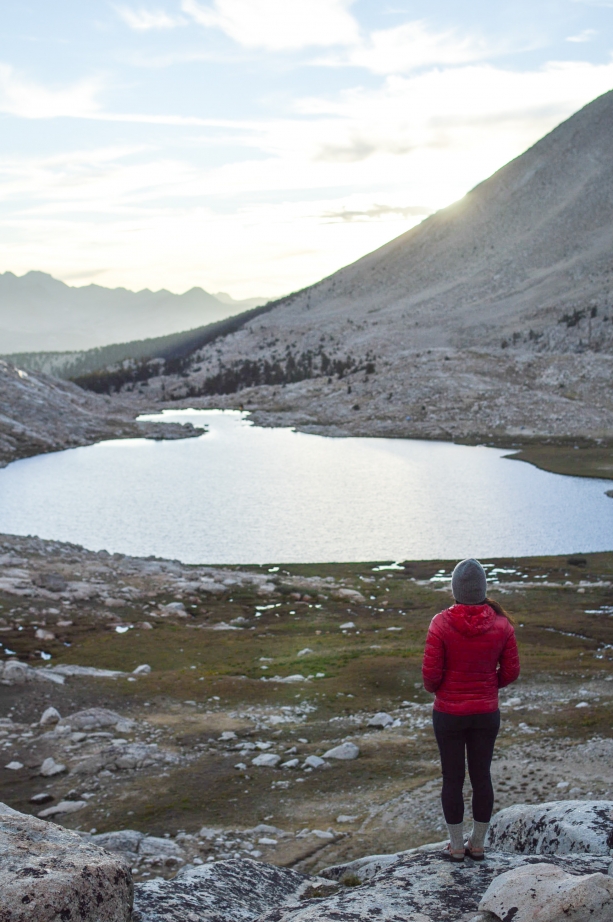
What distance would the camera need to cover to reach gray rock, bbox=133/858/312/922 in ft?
26.8

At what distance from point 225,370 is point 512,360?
84352mm

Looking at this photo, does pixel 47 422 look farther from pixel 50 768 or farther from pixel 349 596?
pixel 50 768

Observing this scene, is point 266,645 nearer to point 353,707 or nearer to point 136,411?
point 353,707

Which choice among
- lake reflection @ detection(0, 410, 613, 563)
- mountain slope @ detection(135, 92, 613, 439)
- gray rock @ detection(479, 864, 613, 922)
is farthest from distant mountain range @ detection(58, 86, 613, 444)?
gray rock @ detection(479, 864, 613, 922)

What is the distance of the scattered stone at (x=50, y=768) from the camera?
16.6m

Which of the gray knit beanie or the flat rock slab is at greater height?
the gray knit beanie

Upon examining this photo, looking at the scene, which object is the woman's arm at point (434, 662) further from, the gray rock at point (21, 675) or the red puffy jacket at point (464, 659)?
the gray rock at point (21, 675)

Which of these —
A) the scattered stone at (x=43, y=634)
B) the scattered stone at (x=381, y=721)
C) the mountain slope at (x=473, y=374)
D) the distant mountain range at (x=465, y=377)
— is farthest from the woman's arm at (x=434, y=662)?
the mountain slope at (x=473, y=374)

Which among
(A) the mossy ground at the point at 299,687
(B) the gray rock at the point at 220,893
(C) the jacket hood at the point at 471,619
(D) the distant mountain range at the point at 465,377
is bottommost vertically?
(A) the mossy ground at the point at 299,687

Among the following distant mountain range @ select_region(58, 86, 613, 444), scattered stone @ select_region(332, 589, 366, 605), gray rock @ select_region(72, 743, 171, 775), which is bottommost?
scattered stone @ select_region(332, 589, 366, 605)

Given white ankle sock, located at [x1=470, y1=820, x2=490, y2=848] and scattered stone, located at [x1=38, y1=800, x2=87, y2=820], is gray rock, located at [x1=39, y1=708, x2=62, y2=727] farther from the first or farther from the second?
white ankle sock, located at [x1=470, y1=820, x2=490, y2=848]

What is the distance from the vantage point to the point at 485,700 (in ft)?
29.3

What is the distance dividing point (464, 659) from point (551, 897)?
2.65 meters

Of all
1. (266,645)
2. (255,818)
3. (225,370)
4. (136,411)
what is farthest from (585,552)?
(225,370)
